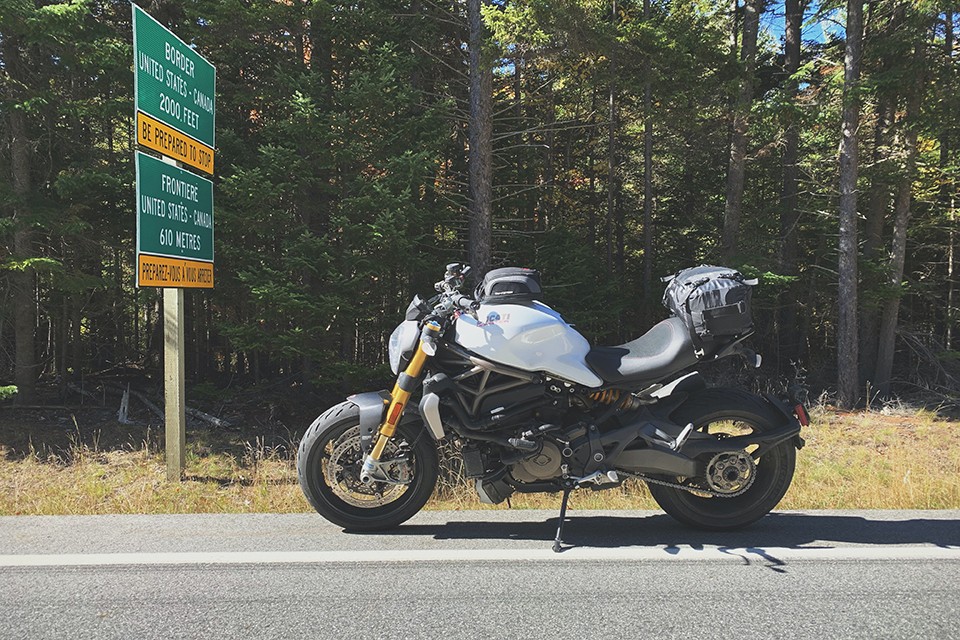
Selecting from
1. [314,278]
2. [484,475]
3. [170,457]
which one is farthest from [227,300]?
[484,475]

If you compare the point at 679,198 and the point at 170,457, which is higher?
the point at 679,198

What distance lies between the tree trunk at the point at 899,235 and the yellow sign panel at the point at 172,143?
1286 centimetres

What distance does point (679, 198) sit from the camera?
19.3m

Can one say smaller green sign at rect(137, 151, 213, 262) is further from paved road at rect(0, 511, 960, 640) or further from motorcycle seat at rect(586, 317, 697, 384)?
motorcycle seat at rect(586, 317, 697, 384)

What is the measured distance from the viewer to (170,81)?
5.92 metres

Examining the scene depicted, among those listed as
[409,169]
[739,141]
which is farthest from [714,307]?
[739,141]

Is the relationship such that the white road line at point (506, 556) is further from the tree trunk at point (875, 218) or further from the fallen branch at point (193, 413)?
the tree trunk at point (875, 218)

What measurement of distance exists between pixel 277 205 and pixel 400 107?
107 inches

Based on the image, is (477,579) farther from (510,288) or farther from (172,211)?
(172,211)

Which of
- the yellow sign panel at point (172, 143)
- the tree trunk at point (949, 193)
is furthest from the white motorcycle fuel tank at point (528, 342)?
the tree trunk at point (949, 193)

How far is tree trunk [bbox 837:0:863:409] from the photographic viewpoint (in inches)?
498

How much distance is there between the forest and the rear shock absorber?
698 centimetres

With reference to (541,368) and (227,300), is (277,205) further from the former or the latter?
(541,368)

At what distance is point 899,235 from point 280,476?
13.7 meters
